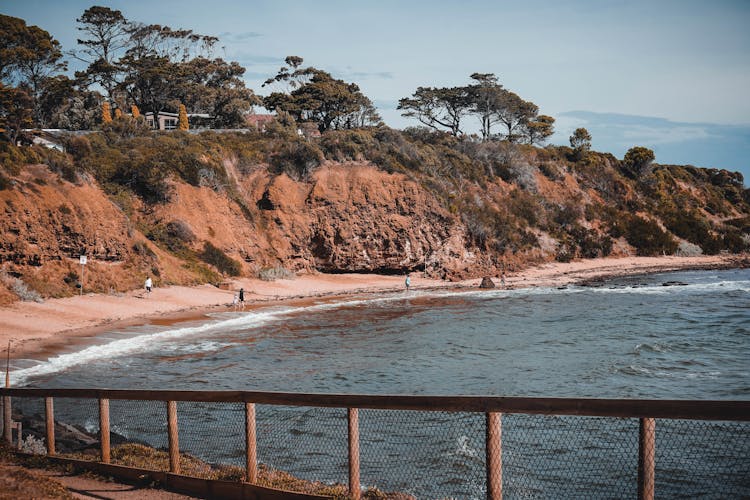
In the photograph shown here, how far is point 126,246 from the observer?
37.0m

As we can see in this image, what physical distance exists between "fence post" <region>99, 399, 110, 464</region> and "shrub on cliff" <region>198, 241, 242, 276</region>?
117 feet

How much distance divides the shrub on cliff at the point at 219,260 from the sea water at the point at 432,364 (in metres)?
9.08

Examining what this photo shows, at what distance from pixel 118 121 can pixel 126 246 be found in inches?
778

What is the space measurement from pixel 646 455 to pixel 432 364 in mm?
15912

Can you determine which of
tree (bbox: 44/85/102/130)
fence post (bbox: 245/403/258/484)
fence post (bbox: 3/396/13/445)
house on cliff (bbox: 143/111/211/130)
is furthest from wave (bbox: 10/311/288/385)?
house on cliff (bbox: 143/111/211/130)

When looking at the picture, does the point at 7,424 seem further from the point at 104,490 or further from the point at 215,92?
the point at 215,92

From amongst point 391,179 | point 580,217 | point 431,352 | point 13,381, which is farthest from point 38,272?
point 580,217

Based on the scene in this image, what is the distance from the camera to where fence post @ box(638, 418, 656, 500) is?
16.4ft

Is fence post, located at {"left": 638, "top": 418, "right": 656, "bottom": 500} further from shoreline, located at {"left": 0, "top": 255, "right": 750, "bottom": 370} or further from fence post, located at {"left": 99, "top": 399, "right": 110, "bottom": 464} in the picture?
shoreline, located at {"left": 0, "top": 255, "right": 750, "bottom": 370}

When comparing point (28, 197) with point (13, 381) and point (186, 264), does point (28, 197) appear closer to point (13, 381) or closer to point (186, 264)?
point (186, 264)

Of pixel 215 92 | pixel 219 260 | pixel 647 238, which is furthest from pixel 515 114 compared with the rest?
pixel 219 260

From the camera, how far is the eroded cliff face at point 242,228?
31.9 metres

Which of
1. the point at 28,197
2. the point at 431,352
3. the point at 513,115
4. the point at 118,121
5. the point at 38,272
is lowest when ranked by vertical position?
the point at 431,352

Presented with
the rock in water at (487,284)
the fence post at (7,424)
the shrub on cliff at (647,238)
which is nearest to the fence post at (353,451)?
the fence post at (7,424)
